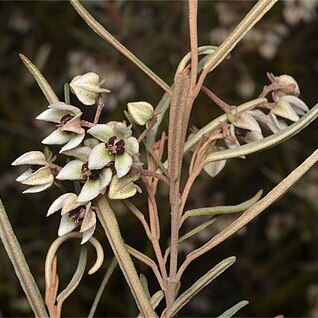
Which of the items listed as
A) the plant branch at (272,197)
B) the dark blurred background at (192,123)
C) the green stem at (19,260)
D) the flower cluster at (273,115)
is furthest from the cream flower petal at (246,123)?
the dark blurred background at (192,123)

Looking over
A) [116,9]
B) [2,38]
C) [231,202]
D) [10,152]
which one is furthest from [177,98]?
[2,38]

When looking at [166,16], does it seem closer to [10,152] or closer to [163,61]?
[163,61]

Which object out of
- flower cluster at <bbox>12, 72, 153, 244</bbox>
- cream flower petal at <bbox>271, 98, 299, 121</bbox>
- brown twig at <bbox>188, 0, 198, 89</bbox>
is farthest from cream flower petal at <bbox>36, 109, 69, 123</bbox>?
cream flower petal at <bbox>271, 98, 299, 121</bbox>

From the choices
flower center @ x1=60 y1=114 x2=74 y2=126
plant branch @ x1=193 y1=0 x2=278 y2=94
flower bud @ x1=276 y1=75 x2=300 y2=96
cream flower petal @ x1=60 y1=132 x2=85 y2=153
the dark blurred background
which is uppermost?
plant branch @ x1=193 y1=0 x2=278 y2=94

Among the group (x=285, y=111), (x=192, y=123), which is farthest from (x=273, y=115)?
(x=192, y=123)

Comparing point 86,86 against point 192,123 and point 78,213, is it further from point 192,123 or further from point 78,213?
point 192,123

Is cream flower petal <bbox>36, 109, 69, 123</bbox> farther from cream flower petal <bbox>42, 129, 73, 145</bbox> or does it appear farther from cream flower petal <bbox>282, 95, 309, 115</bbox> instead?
cream flower petal <bbox>282, 95, 309, 115</bbox>

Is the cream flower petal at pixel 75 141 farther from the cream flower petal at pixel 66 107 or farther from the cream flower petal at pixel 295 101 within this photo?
the cream flower petal at pixel 295 101
